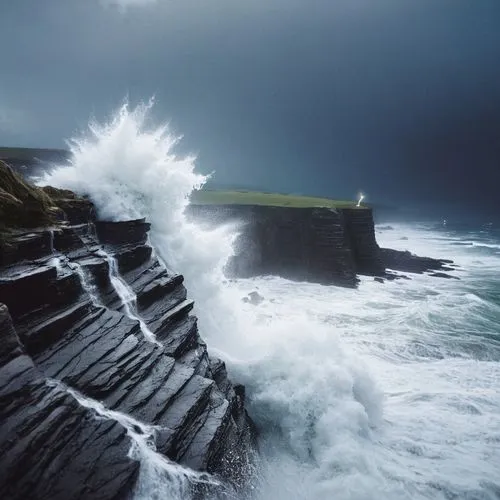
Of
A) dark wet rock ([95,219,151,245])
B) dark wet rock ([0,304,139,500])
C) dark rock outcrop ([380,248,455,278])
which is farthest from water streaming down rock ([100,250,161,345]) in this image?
dark rock outcrop ([380,248,455,278])

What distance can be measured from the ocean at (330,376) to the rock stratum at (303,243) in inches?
445

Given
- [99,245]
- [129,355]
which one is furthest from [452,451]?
[99,245]

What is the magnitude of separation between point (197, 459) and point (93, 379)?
297cm

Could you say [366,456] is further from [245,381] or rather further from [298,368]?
[245,381]

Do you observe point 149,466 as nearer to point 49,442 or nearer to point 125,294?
point 49,442

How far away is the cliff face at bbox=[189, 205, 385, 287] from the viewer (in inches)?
1372

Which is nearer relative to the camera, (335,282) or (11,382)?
(11,382)

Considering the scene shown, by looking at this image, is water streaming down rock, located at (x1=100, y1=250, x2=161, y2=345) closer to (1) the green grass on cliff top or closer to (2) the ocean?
(2) the ocean

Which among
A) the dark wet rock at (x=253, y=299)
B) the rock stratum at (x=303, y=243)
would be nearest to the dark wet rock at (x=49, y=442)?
the dark wet rock at (x=253, y=299)

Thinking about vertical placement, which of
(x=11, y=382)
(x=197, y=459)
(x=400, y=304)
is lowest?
(x=400, y=304)

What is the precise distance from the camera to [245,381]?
1261 cm

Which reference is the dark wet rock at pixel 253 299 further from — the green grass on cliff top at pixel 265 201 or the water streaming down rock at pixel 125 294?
the green grass on cliff top at pixel 265 201

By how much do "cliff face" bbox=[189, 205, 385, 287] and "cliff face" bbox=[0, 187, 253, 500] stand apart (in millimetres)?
23854

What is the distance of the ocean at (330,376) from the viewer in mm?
9883
